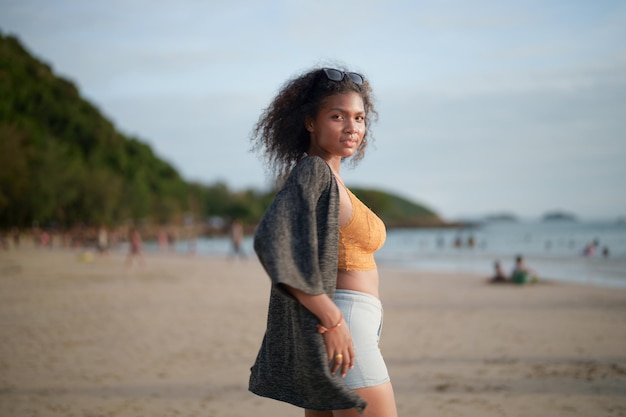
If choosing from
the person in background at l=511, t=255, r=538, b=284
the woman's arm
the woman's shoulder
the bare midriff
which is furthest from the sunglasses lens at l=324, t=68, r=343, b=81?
the person in background at l=511, t=255, r=538, b=284

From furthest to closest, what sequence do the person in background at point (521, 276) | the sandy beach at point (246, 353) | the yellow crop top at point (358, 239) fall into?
the person in background at point (521, 276)
the sandy beach at point (246, 353)
the yellow crop top at point (358, 239)

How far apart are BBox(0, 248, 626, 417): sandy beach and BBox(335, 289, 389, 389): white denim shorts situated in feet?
9.92

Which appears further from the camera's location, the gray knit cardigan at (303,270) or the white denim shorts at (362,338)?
the white denim shorts at (362,338)

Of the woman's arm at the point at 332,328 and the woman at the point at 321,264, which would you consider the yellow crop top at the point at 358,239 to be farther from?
the woman's arm at the point at 332,328

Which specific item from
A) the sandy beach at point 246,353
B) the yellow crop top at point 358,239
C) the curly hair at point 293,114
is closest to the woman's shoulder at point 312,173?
the yellow crop top at point 358,239

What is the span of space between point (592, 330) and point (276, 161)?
8.36 metres

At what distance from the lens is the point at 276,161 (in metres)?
2.38

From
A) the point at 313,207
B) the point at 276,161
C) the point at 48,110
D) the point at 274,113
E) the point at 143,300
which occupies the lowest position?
the point at 143,300

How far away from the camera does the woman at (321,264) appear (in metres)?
1.87

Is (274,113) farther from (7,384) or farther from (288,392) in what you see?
(7,384)

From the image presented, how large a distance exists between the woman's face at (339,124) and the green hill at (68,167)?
51288 mm

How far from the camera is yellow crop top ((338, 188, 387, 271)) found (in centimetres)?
208

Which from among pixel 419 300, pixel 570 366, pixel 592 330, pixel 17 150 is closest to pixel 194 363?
pixel 570 366

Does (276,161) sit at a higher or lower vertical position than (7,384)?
higher
